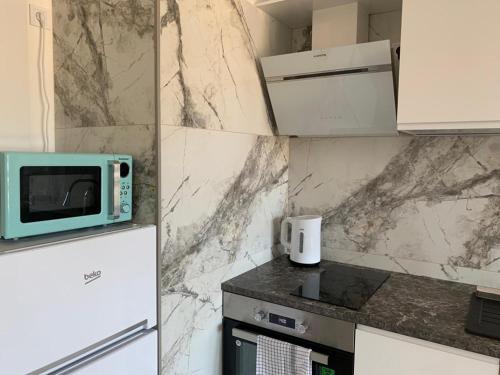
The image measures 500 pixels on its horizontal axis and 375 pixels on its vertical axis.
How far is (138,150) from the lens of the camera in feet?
4.16

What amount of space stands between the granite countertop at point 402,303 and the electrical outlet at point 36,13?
4.21 ft

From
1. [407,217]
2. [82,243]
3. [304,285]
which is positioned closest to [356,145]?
[407,217]

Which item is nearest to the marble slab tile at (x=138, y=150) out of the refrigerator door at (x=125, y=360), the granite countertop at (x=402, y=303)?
the refrigerator door at (x=125, y=360)

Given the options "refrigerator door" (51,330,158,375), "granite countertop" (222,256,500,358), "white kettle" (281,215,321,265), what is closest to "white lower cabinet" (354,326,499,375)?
"granite countertop" (222,256,500,358)

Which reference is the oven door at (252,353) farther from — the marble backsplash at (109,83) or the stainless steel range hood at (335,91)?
the stainless steel range hood at (335,91)

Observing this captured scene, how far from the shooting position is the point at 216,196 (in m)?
1.48

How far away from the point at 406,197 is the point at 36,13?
5.77 feet

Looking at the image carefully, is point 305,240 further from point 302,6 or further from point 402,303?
point 302,6

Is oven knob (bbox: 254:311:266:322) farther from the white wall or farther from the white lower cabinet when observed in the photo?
the white wall

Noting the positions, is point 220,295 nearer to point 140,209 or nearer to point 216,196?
point 216,196

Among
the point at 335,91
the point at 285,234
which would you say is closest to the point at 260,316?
the point at 285,234

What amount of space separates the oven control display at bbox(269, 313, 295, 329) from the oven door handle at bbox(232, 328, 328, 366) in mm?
106

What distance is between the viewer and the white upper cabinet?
1.17 metres

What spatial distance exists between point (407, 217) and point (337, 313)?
0.69 m
